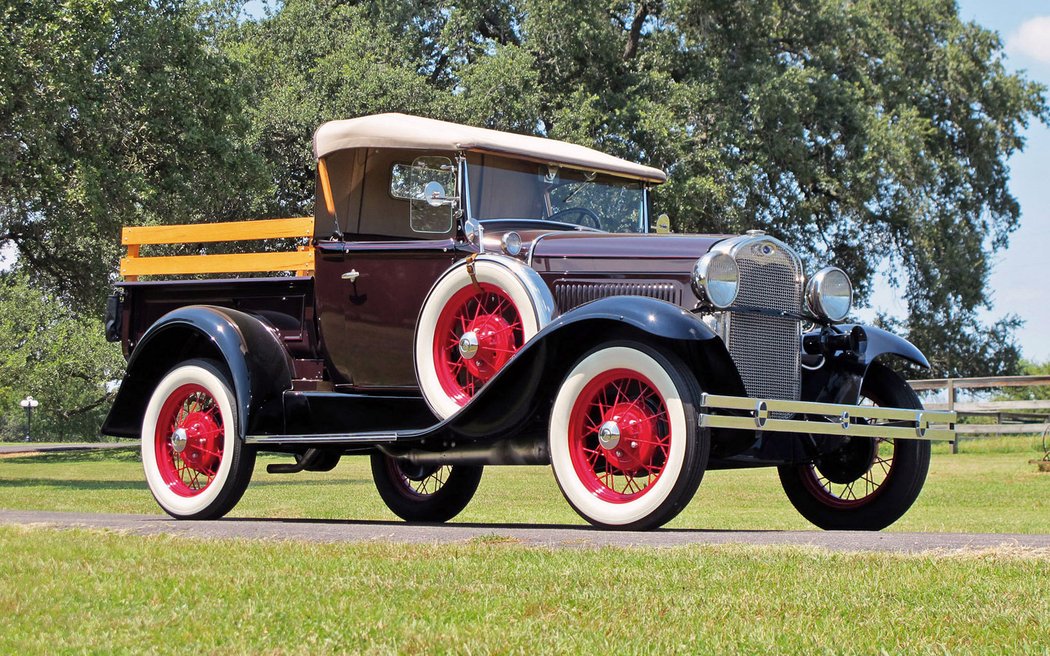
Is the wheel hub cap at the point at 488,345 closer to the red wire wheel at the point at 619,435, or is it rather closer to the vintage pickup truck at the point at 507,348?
the vintage pickup truck at the point at 507,348

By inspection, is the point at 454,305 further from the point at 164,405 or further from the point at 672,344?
the point at 164,405

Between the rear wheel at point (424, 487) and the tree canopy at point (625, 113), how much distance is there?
12.0 metres

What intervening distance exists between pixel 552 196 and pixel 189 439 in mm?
3049

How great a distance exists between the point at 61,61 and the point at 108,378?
A: 25.4 m

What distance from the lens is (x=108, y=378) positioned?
43.4 metres

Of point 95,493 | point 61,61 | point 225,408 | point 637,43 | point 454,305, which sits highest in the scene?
point 637,43

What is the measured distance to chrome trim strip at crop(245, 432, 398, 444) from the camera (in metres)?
8.42

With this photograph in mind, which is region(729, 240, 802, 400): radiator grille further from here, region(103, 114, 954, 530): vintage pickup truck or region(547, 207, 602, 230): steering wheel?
region(547, 207, 602, 230): steering wheel

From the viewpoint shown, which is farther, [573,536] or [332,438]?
[332,438]

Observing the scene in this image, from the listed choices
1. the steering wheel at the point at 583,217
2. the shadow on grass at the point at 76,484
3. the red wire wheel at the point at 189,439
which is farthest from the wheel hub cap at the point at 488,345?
the shadow on grass at the point at 76,484

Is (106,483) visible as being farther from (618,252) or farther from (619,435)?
(619,435)

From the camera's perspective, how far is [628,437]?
7254mm

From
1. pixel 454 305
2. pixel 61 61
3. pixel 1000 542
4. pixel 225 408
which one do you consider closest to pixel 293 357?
pixel 225 408

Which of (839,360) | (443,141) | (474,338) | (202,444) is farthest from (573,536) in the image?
(202,444)
